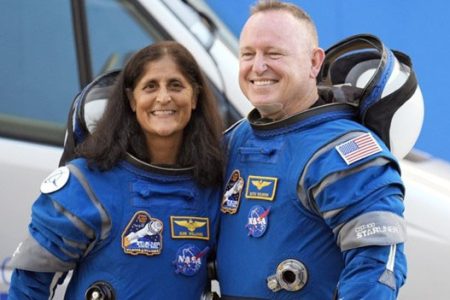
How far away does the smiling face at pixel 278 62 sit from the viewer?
2723 millimetres

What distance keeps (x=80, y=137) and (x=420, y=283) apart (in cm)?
137

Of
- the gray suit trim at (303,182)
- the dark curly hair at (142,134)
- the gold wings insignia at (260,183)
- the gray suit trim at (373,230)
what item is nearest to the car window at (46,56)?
the dark curly hair at (142,134)

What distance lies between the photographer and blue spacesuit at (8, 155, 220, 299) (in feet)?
9.02

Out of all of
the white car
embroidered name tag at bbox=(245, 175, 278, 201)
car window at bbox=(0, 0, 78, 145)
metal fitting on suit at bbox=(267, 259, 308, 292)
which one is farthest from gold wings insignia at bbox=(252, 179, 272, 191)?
car window at bbox=(0, 0, 78, 145)

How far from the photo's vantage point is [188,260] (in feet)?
9.20

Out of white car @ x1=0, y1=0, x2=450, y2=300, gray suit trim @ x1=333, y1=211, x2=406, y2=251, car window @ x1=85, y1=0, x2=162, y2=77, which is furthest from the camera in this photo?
car window @ x1=85, y1=0, x2=162, y2=77

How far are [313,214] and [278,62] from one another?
41 centimetres

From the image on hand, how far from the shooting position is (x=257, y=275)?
8.75ft

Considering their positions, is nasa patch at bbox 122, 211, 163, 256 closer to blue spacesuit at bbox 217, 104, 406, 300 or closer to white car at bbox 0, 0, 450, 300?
blue spacesuit at bbox 217, 104, 406, 300

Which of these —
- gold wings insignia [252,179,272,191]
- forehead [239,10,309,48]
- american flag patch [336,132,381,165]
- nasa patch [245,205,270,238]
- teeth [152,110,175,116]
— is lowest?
nasa patch [245,205,270,238]

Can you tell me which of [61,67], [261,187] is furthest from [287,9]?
[61,67]

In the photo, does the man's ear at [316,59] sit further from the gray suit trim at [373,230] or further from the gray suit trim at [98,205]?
the gray suit trim at [98,205]

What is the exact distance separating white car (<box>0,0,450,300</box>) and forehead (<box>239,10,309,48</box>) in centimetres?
102

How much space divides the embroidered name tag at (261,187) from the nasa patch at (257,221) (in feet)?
0.10
